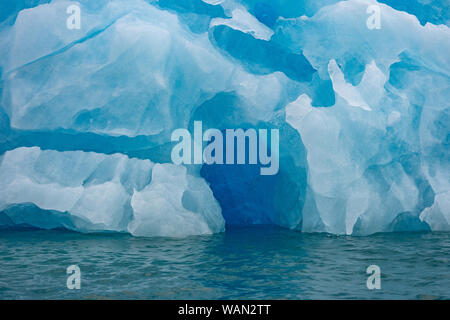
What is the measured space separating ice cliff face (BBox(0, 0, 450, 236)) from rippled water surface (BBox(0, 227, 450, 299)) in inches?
16.0

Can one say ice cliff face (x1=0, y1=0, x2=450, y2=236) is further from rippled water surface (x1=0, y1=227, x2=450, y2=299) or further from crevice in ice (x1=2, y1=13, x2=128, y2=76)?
rippled water surface (x1=0, y1=227, x2=450, y2=299)

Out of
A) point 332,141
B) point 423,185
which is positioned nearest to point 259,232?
point 332,141

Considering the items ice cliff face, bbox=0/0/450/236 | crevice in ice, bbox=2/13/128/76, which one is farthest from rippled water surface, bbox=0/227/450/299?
crevice in ice, bbox=2/13/128/76

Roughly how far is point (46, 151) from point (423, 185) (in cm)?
497

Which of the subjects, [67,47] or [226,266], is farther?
[67,47]

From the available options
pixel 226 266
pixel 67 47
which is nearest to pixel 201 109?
pixel 67 47

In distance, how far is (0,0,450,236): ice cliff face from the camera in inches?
258

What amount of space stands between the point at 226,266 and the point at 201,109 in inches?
114

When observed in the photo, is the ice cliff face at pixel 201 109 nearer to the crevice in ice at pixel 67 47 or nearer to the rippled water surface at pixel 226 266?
the crevice in ice at pixel 67 47

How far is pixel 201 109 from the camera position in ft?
23.7

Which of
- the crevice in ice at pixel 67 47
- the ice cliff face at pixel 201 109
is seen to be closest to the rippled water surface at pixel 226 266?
the ice cliff face at pixel 201 109

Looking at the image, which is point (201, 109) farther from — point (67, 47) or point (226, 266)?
point (226, 266)

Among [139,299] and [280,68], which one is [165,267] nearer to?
[139,299]

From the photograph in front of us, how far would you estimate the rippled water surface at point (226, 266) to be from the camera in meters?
4.07
